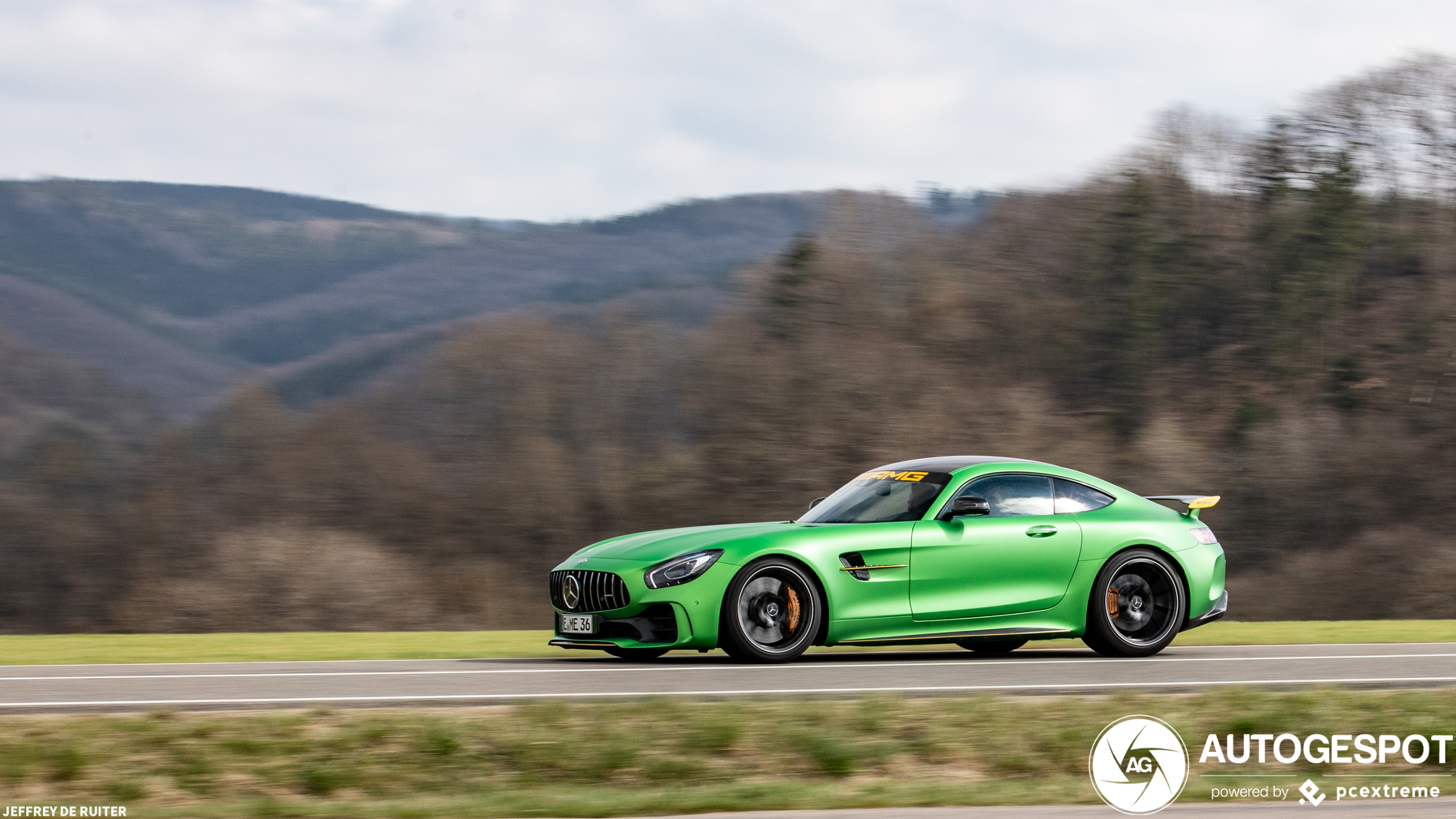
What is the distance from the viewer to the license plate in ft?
33.2

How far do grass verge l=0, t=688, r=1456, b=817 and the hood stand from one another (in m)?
2.44

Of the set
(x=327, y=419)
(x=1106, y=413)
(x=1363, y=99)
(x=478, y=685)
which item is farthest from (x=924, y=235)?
(x=478, y=685)

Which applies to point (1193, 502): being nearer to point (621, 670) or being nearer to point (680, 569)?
point (680, 569)

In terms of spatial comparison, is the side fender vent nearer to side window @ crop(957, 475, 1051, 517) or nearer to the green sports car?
the green sports car

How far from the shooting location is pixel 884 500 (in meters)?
10.6

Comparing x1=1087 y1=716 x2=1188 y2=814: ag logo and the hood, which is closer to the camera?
x1=1087 y1=716 x2=1188 y2=814: ag logo

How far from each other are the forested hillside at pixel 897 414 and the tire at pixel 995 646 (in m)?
25.7

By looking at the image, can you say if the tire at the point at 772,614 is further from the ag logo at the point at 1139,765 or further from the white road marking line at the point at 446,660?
the ag logo at the point at 1139,765

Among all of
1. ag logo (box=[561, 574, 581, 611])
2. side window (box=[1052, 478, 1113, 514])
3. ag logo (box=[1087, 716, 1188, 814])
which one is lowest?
ag logo (box=[1087, 716, 1188, 814])

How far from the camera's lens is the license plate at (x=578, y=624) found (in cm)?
1012

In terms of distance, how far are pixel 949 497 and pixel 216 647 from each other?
282 inches

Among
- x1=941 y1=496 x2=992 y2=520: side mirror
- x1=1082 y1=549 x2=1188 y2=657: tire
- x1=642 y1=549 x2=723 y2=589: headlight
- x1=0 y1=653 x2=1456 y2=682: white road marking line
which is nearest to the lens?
x1=0 y1=653 x2=1456 y2=682: white road marking line

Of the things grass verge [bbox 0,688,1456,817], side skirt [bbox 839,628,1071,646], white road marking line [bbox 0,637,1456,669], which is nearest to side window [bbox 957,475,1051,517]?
side skirt [bbox 839,628,1071,646]

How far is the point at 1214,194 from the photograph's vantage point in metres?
48.2
